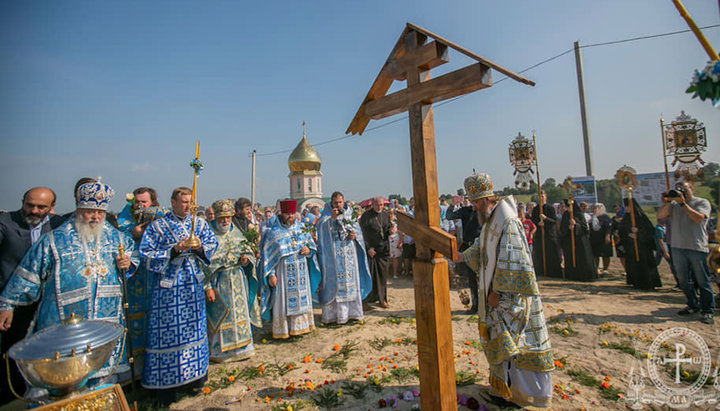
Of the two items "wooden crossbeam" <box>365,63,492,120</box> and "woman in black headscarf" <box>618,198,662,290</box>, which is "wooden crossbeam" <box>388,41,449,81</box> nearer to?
"wooden crossbeam" <box>365,63,492,120</box>

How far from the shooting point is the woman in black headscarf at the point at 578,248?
29.3 feet

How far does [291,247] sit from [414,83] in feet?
12.5

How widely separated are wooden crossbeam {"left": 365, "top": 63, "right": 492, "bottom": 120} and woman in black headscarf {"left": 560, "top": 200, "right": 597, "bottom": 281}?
847 cm

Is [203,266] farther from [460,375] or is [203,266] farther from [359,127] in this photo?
[460,375]

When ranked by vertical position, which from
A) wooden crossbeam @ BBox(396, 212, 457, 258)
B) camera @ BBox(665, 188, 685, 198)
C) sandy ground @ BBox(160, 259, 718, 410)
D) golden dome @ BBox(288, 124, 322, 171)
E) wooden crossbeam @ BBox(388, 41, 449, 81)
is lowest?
sandy ground @ BBox(160, 259, 718, 410)

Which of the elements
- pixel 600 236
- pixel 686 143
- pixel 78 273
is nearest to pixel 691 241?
pixel 686 143

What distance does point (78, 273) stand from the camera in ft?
10.0

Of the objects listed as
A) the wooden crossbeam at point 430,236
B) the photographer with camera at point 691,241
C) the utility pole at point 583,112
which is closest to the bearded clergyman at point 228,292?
the wooden crossbeam at point 430,236

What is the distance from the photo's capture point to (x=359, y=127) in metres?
3.29

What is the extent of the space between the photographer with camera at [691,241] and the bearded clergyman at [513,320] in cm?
426

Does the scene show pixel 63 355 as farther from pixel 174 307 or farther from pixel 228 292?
pixel 228 292

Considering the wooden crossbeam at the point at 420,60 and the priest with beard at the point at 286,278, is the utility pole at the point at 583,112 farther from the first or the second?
the wooden crossbeam at the point at 420,60

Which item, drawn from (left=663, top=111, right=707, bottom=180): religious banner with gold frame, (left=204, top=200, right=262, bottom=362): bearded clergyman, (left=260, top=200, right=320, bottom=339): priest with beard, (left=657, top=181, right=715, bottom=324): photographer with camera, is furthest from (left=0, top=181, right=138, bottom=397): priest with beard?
(left=663, top=111, right=707, bottom=180): religious banner with gold frame

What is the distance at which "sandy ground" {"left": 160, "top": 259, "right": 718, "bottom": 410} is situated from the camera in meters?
3.60
